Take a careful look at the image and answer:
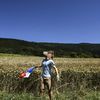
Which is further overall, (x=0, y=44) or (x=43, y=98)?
(x=0, y=44)

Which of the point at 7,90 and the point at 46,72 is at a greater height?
the point at 46,72

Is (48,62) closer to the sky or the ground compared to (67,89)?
closer to the sky

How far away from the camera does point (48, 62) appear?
459 inches

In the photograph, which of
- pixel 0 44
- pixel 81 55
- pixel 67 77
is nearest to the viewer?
pixel 67 77

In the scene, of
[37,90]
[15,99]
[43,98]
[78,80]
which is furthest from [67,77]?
[15,99]

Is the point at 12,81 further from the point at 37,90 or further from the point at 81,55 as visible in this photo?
the point at 81,55

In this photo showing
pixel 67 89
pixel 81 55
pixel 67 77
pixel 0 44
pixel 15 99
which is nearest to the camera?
pixel 15 99

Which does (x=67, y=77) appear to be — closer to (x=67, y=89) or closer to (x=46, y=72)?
(x=67, y=89)

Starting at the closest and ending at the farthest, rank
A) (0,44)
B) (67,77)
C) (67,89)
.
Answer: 1. (67,89)
2. (67,77)
3. (0,44)

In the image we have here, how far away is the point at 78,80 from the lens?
544 inches

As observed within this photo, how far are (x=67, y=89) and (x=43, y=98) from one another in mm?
1598

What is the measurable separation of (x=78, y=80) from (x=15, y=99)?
11.3 ft

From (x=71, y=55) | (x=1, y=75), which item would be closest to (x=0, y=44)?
(x=71, y=55)

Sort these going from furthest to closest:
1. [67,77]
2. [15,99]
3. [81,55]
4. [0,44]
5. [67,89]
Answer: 1. [0,44]
2. [81,55]
3. [67,77]
4. [67,89]
5. [15,99]
